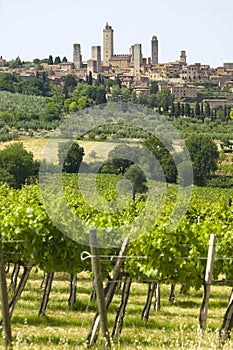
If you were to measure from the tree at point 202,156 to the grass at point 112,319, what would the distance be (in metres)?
39.8

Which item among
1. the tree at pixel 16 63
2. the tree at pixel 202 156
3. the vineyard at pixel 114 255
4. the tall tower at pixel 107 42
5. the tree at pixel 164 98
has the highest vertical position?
the tall tower at pixel 107 42

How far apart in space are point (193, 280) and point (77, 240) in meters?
1.48

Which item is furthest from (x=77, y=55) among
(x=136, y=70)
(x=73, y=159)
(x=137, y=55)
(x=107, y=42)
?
(x=73, y=159)

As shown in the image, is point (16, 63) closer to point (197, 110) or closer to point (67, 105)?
point (67, 105)

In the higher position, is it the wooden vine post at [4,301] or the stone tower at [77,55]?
the stone tower at [77,55]

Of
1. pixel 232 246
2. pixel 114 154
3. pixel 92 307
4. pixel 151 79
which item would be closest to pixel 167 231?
pixel 232 246

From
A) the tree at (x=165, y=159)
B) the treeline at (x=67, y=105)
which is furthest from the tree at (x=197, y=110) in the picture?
the tree at (x=165, y=159)

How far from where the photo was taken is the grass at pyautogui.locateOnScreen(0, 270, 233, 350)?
7984 mm

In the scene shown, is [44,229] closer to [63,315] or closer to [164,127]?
[63,315]

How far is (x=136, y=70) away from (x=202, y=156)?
9903cm

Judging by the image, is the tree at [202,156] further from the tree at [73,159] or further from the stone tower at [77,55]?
the stone tower at [77,55]

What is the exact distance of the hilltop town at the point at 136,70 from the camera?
124419 mm

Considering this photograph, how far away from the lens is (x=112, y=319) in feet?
32.9

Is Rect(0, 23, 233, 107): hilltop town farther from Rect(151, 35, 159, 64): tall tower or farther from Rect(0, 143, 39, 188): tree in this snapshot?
Rect(0, 143, 39, 188): tree
